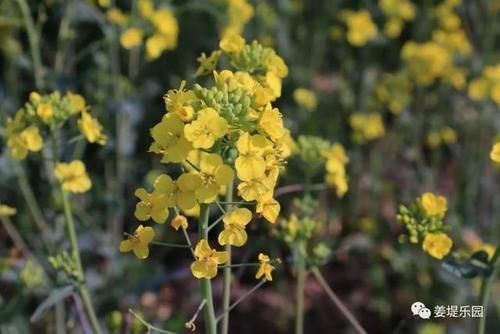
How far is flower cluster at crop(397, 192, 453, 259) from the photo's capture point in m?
2.30

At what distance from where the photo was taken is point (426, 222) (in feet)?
7.67

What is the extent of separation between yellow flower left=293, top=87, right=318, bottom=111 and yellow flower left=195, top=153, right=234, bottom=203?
235 centimetres

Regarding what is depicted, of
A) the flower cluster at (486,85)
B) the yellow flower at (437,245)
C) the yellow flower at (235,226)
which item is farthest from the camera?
the flower cluster at (486,85)

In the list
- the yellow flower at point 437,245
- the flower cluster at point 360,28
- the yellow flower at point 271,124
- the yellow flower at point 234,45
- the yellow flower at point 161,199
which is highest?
the flower cluster at point 360,28

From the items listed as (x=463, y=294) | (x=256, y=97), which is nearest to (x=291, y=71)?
(x=463, y=294)

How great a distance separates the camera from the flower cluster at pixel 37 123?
96.7 inches

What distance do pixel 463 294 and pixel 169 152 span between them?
2161 mm

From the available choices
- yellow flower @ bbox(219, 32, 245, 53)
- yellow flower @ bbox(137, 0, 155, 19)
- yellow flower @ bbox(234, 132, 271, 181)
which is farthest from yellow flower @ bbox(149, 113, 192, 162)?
yellow flower @ bbox(137, 0, 155, 19)

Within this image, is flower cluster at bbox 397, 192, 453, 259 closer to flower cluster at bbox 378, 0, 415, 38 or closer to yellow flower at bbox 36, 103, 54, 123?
yellow flower at bbox 36, 103, 54, 123

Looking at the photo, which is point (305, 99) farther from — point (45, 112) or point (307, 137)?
point (45, 112)

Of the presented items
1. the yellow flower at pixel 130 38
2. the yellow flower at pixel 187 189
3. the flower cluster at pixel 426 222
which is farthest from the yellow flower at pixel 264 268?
the yellow flower at pixel 130 38

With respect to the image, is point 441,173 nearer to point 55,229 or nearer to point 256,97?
point 55,229

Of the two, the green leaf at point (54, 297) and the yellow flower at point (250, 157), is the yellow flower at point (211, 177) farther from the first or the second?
the green leaf at point (54, 297)

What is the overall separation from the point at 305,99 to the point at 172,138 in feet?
7.69
